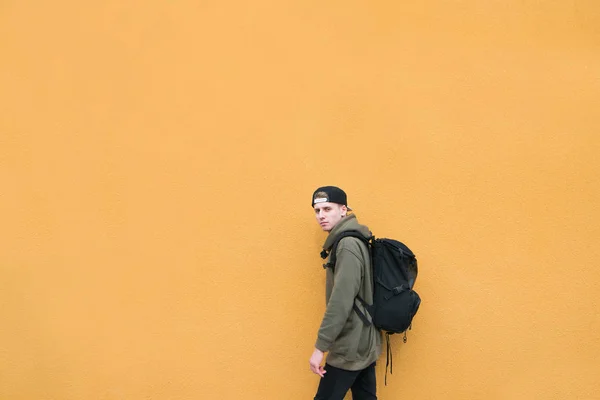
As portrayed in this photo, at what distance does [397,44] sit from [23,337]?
309 centimetres

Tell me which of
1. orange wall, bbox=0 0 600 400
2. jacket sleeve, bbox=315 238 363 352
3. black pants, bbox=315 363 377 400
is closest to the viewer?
jacket sleeve, bbox=315 238 363 352

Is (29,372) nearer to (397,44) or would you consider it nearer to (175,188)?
(175,188)

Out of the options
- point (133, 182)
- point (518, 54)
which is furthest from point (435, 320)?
point (133, 182)

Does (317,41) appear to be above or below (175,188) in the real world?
above

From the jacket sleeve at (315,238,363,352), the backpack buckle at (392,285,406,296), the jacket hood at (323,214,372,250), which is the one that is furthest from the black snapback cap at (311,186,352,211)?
the backpack buckle at (392,285,406,296)

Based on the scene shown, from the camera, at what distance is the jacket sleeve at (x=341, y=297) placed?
2.69 metres

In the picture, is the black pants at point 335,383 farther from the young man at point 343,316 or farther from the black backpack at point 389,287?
the black backpack at point 389,287

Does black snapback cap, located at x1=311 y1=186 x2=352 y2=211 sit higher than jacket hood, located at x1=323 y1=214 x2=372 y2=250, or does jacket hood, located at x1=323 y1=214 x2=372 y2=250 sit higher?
black snapback cap, located at x1=311 y1=186 x2=352 y2=211

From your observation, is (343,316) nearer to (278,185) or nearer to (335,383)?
(335,383)

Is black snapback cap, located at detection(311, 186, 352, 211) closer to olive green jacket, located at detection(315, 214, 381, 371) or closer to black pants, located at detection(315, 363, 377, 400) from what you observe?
olive green jacket, located at detection(315, 214, 381, 371)

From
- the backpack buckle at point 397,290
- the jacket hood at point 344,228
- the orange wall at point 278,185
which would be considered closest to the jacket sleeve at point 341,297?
the jacket hood at point 344,228

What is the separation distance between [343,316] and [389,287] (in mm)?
376

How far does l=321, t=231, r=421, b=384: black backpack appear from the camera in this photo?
2.90 meters

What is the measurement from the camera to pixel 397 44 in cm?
337
